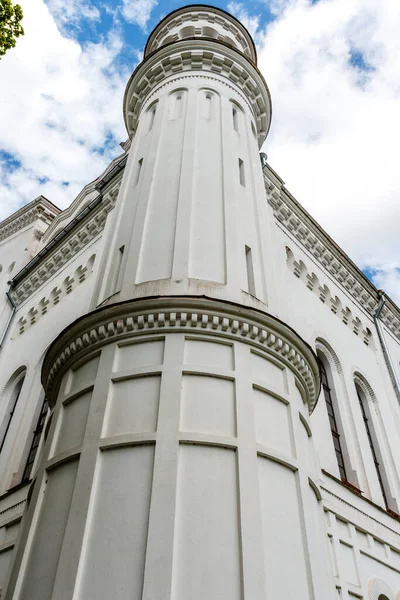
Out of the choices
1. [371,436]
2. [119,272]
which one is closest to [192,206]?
[119,272]

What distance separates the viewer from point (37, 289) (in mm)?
15195

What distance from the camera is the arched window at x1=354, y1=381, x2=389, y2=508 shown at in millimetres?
10211

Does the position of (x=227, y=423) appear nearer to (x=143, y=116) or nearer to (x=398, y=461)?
(x=398, y=461)

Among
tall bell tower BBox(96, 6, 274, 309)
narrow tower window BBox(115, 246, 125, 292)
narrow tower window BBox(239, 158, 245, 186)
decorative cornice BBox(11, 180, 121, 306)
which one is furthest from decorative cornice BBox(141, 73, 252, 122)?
narrow tower window BBox(115, 246, 125, 292)

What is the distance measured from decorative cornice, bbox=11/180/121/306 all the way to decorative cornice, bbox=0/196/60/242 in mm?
4952

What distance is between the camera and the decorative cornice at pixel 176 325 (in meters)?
5.93

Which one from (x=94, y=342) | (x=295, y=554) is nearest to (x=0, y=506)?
(x=94, y=342)

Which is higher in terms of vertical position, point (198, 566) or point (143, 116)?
point (143, 116)

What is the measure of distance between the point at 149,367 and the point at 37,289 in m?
10.7

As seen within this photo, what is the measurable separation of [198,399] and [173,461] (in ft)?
2.59

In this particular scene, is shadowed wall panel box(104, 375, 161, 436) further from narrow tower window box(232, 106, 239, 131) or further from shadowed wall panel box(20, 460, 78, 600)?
narrow tower window box(232, 106, 239, 131)

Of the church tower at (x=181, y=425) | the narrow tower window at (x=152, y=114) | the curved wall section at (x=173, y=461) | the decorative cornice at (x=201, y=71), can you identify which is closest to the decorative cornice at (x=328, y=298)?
the decorative cornice at (x=201, y=71)

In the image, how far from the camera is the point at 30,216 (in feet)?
67.5

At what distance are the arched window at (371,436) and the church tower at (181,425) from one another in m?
4.77
